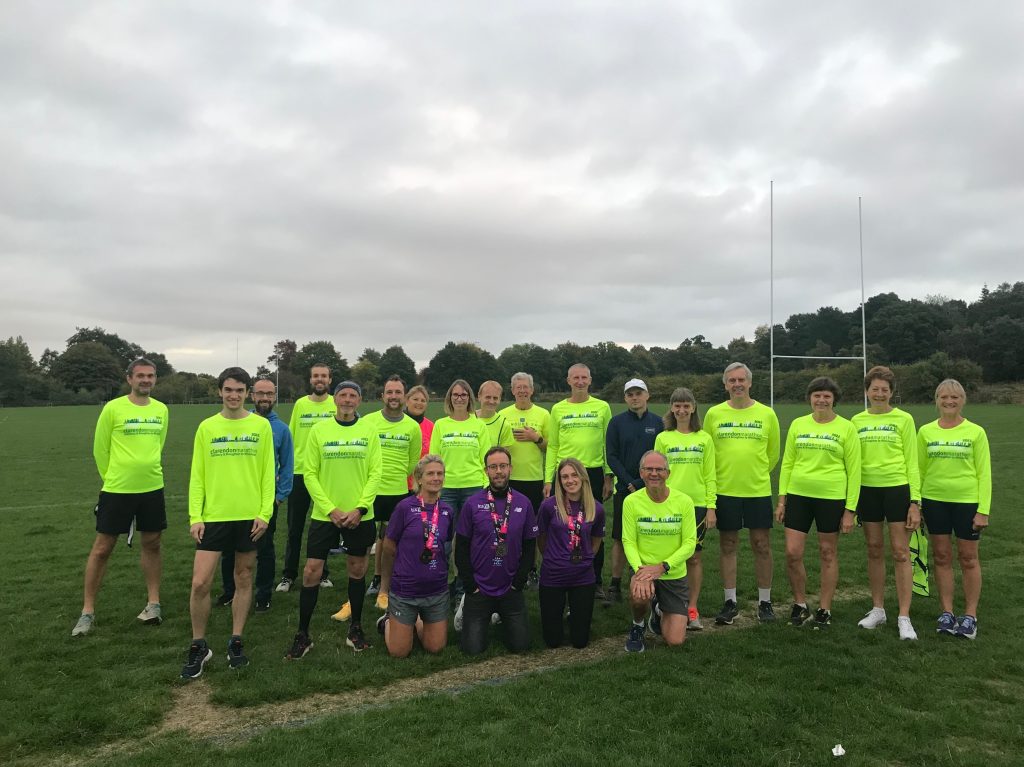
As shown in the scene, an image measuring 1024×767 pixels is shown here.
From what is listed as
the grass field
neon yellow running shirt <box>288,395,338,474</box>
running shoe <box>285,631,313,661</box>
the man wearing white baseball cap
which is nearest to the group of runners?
running shoe <box>285,631,313,661</box>

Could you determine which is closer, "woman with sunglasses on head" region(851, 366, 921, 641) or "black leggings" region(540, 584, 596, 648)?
"black leggings" region(540, 584, 596, 648)

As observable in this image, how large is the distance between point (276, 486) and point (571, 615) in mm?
2988

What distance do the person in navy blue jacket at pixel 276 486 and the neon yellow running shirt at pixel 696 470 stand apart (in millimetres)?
3502

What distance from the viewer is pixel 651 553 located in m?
4.93

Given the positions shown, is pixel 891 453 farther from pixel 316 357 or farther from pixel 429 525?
pixel 316 357

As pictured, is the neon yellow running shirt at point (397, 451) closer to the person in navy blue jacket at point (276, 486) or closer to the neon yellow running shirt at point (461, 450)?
the neon yellow running shirt at point (461, 450)

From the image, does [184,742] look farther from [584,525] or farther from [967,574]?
[967,574]

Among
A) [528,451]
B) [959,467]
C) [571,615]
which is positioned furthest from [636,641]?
[959,467]

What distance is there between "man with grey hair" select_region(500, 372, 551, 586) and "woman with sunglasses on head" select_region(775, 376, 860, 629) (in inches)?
87.8

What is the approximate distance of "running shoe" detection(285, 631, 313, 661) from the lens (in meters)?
4.58

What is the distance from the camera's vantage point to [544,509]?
205 inches

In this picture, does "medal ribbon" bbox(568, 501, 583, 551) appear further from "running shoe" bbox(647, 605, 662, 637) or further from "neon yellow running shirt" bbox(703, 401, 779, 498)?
"neon yellow running shirt" bbox(703, 401, 779, 498)

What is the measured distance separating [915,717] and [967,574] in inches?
77.8

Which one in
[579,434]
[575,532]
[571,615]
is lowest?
[571,615]
